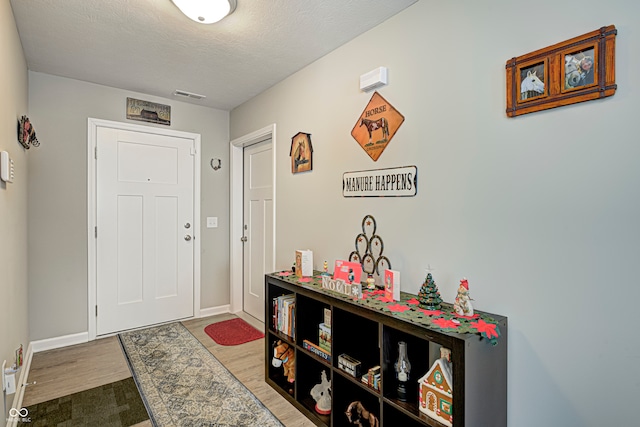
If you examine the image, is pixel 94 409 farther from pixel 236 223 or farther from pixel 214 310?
pixel 236 223

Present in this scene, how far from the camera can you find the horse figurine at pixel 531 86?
1.33 metres

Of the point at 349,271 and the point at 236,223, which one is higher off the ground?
the point at 236,223

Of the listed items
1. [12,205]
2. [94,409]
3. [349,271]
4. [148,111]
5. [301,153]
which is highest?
[148,111]

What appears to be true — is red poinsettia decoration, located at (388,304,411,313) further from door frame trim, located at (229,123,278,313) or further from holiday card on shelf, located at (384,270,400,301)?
door frame trim, located at (229,123,278,313)

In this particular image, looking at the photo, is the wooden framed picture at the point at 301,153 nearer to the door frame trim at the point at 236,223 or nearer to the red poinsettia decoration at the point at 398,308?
the door frame trim at the point at 236,223


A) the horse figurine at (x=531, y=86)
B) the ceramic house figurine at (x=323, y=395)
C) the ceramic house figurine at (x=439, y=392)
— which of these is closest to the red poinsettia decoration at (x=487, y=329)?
the ceramic house figurine at (x=439, y=392)

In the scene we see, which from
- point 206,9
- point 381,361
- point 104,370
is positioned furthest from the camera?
point 104,370

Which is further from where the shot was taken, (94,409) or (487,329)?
(94,409)

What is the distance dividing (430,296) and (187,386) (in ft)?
5.72

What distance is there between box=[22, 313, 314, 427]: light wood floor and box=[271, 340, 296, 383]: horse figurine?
151 mm

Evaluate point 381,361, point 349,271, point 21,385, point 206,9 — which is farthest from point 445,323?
point 21,385

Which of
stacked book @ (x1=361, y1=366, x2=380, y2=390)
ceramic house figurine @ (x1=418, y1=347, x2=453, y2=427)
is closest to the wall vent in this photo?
stacked book @ (x1=361, y1=366, x2=380, y2=390)

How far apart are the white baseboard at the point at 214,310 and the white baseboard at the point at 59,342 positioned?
3.44 ft

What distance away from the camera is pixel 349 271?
1907 millimetres
